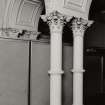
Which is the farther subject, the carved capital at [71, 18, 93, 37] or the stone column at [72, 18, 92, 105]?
the stone column at [72, 18, 92, 105]

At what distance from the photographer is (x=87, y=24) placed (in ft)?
16.8

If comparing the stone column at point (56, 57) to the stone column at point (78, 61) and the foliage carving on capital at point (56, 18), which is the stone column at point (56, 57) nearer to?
the foliage carving on capital at point (56, 18)

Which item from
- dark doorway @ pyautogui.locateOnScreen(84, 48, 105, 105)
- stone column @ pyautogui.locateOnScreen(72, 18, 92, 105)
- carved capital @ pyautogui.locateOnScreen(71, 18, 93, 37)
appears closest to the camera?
carved capital @ pyautogui.locateOnScreen(71, 18, 93, 37)

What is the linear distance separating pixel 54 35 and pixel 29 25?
6.75 ft

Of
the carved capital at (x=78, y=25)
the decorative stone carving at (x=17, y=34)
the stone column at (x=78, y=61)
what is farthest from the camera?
the decorative stone carving at (x=17, y=34)

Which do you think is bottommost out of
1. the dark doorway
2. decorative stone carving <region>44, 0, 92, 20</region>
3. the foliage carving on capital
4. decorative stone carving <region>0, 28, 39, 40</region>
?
the dark doorway

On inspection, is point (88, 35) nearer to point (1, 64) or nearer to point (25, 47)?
point (25, 47)

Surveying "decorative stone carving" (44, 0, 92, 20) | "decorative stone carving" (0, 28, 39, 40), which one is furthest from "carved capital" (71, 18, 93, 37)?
"decorative stone carving" (0, 28, 39, 40)

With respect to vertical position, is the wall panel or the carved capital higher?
the carved capital

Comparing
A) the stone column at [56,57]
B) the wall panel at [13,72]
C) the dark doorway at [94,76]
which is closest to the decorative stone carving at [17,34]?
the wall panel at [13,72]

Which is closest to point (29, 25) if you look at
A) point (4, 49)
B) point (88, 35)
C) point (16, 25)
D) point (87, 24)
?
point (16, 25)

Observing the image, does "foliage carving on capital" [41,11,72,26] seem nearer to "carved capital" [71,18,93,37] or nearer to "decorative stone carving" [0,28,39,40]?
"carved capital" [71,18,93,37]

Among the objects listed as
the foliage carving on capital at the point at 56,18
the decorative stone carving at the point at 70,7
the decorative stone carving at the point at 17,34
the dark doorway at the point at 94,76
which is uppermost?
the decorative stone carving at the point at 70,7

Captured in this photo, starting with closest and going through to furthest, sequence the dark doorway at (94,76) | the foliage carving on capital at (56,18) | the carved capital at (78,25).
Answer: the foliage carving on capital at (56,18) → the carved capital at (78,25) → the dark doorway at (94,76)
